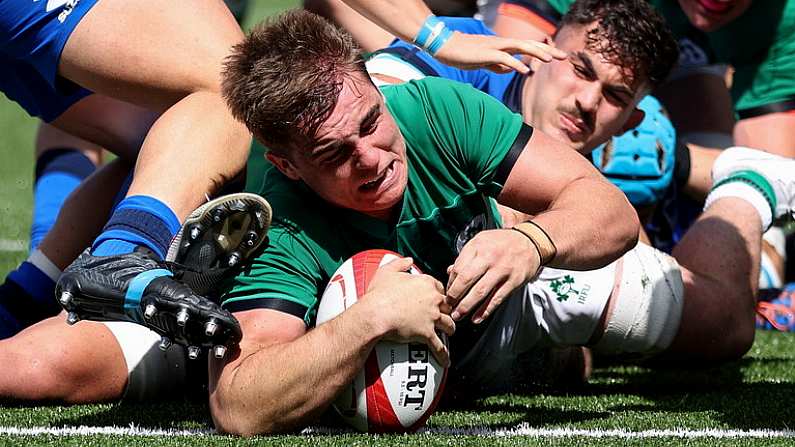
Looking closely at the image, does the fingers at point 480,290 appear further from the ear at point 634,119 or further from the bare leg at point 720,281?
the ear at point 634,119

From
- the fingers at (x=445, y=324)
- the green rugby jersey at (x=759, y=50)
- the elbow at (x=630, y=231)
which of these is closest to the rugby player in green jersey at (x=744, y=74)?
the green rugby jersey at (x=759, y=50)

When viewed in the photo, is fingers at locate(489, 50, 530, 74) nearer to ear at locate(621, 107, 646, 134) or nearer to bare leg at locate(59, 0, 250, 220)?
bare leg at locate(59, 0, 250, 220)

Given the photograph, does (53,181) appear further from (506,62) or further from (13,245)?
(506,62)

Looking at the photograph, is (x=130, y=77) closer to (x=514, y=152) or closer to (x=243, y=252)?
(x=243, y=252)

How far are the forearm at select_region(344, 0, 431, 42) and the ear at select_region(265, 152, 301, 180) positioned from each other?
0.69m

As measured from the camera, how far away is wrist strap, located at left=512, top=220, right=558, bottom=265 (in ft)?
9.43

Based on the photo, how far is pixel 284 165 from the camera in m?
3.20

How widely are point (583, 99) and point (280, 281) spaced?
158 cm

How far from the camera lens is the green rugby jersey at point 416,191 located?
3.23m

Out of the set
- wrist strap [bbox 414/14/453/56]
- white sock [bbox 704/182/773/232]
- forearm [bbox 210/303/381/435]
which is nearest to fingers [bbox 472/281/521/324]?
forearm [bbox 210/303/381/435]

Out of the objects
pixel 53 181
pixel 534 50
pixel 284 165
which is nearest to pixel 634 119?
pixel 534 50

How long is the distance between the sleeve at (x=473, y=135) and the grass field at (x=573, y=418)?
0.64 m

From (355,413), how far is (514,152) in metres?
0.78

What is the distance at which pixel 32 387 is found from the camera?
3.53 metres
